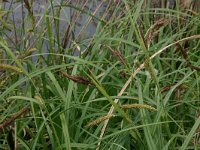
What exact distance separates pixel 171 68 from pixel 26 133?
65 cm

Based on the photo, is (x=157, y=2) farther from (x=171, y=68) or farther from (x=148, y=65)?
(x=148, y=65)

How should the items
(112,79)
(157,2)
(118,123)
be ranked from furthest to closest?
(157,2)
(112,79)
(118,123)

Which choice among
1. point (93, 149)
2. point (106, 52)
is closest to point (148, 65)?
point (93, 149)

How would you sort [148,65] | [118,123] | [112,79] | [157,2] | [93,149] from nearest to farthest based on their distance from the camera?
[148,65] → [93,149] → [118,123] → [112,79] → [157,2]

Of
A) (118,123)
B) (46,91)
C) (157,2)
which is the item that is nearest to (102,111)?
(118,123)

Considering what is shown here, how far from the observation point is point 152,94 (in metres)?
1.75

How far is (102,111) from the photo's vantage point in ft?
5.10

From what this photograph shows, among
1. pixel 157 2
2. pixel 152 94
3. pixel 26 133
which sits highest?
pixel 157 2

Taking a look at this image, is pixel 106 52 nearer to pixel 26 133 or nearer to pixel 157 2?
pixel 26 133

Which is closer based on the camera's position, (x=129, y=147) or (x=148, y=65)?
(x=148, y=65)

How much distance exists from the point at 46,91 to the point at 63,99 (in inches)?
8.7

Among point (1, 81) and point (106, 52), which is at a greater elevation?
point (106, 52)

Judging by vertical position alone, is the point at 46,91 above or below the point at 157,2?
below

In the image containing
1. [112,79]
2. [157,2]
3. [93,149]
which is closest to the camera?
[93,149]
